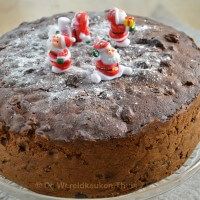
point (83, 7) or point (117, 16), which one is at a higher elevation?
point (117, 16)

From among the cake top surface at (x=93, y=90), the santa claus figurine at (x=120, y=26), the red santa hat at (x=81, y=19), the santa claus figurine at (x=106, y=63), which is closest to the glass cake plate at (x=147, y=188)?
the cake top surface at (x=93, y=90)

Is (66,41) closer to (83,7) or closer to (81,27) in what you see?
(81,27)

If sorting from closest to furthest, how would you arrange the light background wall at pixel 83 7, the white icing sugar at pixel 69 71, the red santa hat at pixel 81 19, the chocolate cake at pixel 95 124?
the chocolate cake at pixel 95 124 < the white icing sugar at pixel 69 71 < the red santa hat at pixel 81 19 < the light background wall at pixel 83 7

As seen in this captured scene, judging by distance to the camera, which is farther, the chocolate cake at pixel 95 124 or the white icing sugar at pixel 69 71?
the white icing sugar at pixel 69 71

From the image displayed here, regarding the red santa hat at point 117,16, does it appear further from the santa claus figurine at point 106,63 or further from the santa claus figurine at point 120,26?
the santa claus figurine at point 106,63

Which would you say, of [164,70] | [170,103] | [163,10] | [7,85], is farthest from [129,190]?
[163,10]

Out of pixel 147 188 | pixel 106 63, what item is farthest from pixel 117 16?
pixel 147 188
